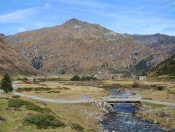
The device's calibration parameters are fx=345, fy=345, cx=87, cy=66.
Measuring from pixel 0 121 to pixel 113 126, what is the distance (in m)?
26.6

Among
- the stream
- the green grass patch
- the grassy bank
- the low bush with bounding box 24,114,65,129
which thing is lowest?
the stream

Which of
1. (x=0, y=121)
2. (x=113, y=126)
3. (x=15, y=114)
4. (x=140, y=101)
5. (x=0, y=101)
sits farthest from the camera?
(x=140, y=101)

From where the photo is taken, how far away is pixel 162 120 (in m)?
69.4

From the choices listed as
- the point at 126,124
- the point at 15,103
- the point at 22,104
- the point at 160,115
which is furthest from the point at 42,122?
the point at 160,115

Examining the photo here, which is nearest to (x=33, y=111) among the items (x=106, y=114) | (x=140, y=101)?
(x=106, y=114)

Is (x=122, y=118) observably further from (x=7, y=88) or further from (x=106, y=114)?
(x=7, y=88)

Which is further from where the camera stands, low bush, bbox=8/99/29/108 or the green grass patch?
low bush, bbox=8/99/29/108

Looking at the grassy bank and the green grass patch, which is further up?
the green grass patch

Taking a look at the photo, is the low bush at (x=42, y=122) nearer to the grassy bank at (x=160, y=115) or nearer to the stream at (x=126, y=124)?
the stream at (x=126, y=124)

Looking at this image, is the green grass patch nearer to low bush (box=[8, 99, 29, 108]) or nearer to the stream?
low bush (box=[8, 99, 29, 108])

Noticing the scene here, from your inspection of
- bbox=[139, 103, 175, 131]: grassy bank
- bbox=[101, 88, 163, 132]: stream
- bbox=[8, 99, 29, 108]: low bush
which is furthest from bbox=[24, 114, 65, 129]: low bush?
bbox=[139, 103, 175, 131]: grassy bank

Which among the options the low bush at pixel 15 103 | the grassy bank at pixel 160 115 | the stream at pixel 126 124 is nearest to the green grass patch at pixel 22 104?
the low bush at pixel 15 103

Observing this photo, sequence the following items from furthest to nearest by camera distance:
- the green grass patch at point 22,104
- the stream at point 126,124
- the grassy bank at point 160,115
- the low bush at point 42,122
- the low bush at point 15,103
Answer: the grassy bank at point 160,115
the stream at point 126,124
the low bush at point 15,103
the green grass patch at point 22,104
the low bush at point 42,122

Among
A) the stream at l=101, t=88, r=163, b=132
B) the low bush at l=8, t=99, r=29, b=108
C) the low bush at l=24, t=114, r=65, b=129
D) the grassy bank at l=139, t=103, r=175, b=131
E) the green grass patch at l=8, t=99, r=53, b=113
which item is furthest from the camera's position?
the grassy bank at l=139, t=103, r=175, b=131
